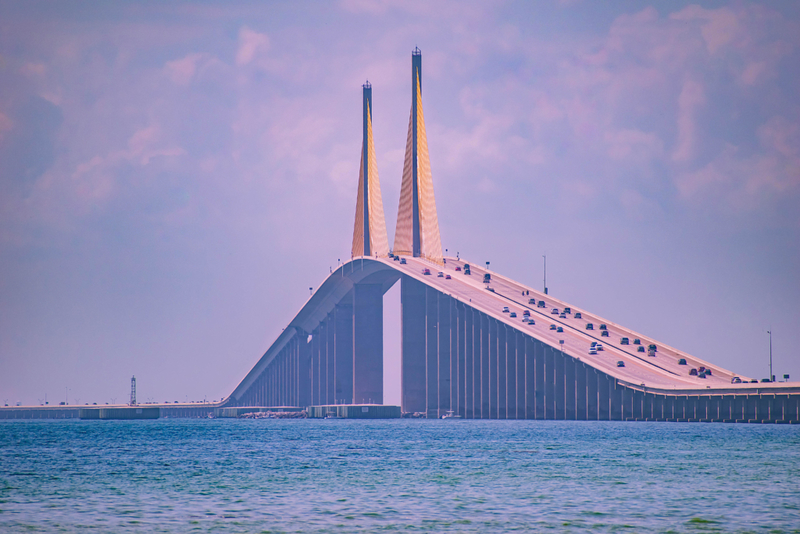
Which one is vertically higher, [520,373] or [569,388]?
[520,373]

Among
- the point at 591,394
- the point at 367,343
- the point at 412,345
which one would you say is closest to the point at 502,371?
the point at 591,394

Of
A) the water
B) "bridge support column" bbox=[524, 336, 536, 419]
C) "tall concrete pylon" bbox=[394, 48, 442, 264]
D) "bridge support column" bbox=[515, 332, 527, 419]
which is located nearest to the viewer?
the water

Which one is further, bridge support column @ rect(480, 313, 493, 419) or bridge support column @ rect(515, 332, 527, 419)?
bridge support column @ rect(480, 313, 493, 419)

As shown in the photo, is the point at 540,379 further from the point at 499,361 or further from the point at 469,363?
the point at 469,363

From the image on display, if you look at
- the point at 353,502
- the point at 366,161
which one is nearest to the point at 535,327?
the point at 366,161

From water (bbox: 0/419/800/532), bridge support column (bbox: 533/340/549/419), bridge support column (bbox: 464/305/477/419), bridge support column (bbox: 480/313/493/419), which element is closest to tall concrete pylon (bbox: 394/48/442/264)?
bridge support column (bbox: 464/305/477/419)

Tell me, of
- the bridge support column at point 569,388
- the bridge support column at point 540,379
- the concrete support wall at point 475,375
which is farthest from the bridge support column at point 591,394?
the bridge support column at point 540,379

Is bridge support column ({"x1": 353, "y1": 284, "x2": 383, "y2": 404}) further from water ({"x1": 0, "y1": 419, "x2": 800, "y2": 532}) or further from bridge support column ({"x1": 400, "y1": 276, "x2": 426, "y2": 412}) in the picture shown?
water ({"x1": 0, "y1": 419, "x2": 800, "y2": 532})
